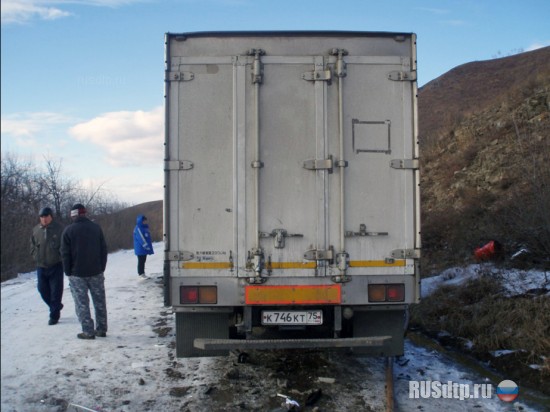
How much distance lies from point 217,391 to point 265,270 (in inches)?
56.5

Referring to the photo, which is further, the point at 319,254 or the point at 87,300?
the point at 87,300

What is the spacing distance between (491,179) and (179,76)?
1201 cm

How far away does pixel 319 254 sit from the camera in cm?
512

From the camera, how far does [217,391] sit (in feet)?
17.9

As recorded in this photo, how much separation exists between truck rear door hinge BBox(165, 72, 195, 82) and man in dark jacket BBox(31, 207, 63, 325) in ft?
13.0

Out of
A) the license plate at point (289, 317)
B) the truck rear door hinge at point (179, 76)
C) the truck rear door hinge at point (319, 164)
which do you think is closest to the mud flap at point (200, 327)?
the license plate at point (289, 317)

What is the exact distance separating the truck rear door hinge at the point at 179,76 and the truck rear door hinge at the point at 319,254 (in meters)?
2.06

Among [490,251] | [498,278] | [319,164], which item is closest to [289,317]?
[319,164]

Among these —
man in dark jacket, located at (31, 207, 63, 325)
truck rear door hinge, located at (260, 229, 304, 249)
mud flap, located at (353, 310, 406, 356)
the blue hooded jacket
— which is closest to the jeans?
man in dark jacket, located at (31, 207, 63, 325)

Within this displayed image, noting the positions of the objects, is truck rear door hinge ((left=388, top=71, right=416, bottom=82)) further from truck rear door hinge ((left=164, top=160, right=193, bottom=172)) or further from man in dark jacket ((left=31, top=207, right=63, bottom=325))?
man in dark jacket ((left=31, top=207, right=63, bottom=325))

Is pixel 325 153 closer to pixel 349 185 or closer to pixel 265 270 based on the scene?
pixel 349 185

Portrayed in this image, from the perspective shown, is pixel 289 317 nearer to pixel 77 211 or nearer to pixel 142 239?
pixel 77 211

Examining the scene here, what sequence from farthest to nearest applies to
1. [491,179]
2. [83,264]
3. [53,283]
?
[491,179] → [53,283] → [83,264]

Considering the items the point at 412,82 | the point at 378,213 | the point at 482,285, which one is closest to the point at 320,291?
the point at 378,213
